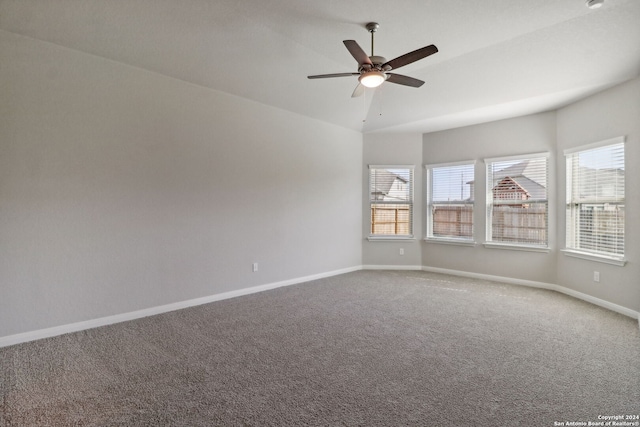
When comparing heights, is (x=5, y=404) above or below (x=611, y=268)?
below

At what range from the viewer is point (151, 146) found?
12.3 feet

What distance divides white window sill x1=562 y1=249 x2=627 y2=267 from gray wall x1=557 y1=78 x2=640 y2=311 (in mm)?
54

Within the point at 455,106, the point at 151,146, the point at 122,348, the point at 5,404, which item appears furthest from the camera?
the point at 455,106

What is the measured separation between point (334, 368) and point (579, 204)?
427 centimetres

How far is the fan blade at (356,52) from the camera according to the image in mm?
2551

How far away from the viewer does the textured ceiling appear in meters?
2.74

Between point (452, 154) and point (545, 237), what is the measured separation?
80.4 inches

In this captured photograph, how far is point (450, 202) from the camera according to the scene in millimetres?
6102

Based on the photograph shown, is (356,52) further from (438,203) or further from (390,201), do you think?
(438,203)

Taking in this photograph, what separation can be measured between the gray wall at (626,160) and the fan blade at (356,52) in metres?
3.27

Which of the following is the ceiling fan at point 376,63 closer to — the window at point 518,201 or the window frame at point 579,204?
the window frame at point 579,204

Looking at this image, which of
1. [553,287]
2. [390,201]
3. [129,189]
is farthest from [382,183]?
[129,189]

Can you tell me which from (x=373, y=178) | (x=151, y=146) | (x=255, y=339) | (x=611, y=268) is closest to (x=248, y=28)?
(x=151, y=146)

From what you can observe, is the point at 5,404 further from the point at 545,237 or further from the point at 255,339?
the point at 545,237
